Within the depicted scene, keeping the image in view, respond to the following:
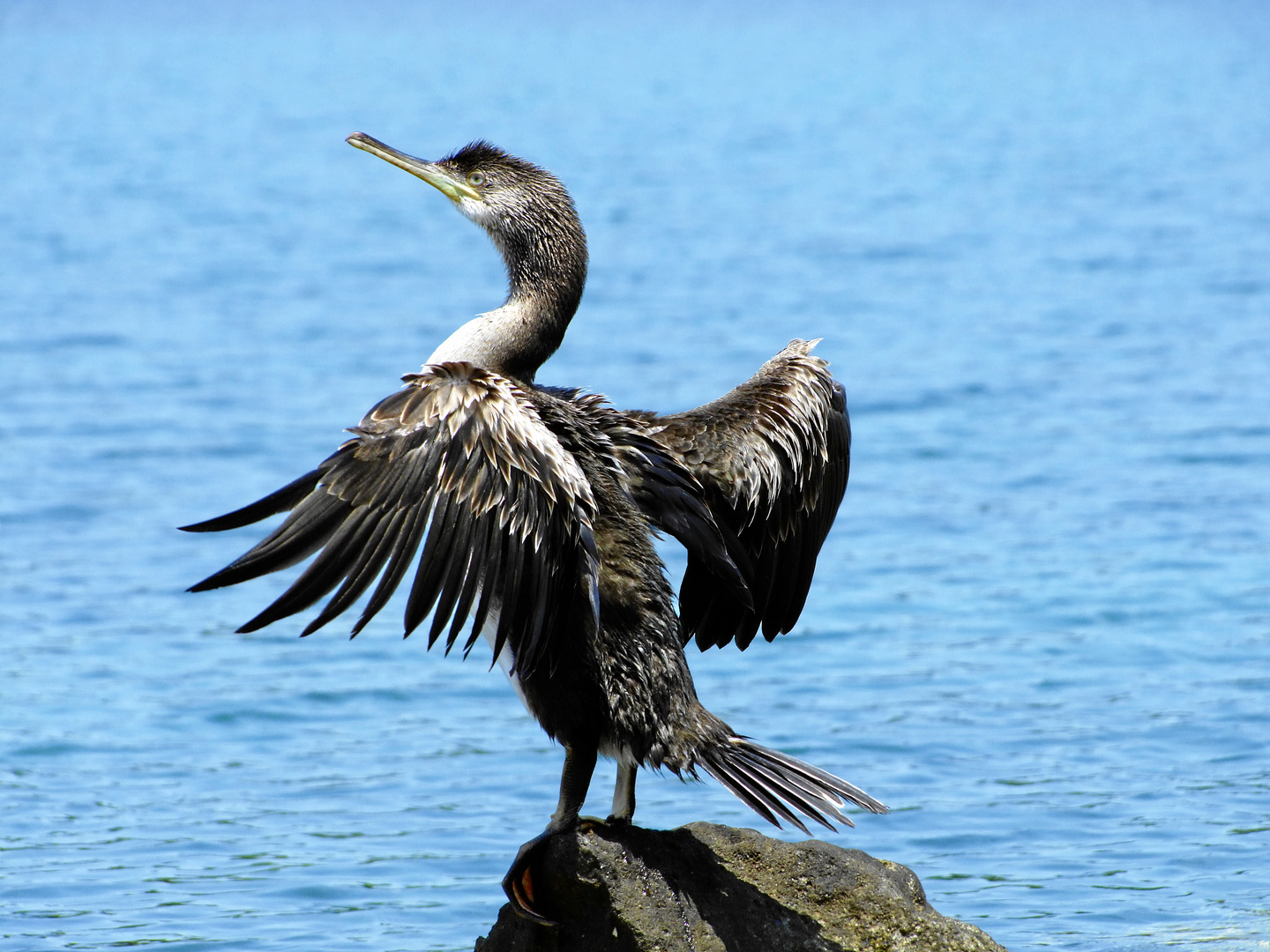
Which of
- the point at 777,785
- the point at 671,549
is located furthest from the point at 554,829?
the point at 671,549

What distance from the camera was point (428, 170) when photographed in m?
5.47

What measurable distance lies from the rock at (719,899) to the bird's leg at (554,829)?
0.10 feet

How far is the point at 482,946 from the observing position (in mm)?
4824

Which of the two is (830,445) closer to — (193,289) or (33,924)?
(33,924)

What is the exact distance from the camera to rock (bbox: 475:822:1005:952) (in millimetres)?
4449

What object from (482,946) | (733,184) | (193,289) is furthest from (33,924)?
(733,184)

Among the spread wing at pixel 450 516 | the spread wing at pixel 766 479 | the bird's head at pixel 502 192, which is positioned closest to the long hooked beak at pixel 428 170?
the bird's head at pixel 502 192

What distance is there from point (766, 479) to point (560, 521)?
0.95 m

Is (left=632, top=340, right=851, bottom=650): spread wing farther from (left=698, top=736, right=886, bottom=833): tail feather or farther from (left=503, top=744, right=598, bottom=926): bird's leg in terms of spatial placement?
(left=503, top=744, right=598, bottom=926): bird's leg

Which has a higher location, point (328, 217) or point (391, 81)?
point (391, 81)

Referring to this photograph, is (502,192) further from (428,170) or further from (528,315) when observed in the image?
(528,315)

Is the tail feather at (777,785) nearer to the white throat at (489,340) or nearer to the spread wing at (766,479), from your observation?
the spread wing at (766,479)

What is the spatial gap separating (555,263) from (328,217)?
66.8 feet

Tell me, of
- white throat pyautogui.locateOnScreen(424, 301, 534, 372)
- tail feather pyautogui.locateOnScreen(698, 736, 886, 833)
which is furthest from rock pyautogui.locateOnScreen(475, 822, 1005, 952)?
white throat pyautogui.locateOnScreen(424, 301, 534, 372)
